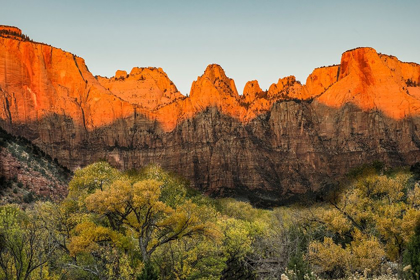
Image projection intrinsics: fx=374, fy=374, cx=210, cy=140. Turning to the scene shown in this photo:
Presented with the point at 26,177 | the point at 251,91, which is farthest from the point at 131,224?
the point at 251,91

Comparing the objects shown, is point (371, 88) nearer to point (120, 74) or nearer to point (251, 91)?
point (251, 91)

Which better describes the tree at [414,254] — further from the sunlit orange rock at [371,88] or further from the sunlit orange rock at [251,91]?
the sunlit orange rock at [251,91]

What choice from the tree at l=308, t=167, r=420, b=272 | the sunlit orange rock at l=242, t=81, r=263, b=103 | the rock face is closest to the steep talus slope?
the tree at l=308, t=167, r=420, b=272

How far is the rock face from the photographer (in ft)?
432

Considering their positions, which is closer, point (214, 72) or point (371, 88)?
point (371, 88)

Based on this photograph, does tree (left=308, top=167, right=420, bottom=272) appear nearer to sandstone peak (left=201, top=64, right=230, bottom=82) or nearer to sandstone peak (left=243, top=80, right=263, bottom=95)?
sandstone peak (left=201, top=64, right=230, bottom=82)

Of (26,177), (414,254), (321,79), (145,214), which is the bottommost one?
(26,177)

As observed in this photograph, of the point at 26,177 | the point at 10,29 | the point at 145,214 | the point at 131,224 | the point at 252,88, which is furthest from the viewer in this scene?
the point at 252,88

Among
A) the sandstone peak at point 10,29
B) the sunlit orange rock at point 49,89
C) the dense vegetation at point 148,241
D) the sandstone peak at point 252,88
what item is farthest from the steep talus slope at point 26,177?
the sandstone peak at point 252,88

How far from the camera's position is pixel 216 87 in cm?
16338

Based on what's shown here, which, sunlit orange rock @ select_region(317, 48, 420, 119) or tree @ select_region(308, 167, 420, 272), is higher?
sunlit orange rock @ select_region(317, 48, 420, 119)

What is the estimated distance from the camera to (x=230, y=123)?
156 meters

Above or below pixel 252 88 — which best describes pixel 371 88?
below

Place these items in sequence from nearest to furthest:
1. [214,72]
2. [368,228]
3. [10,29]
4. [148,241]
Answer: [148,241]
[368,228]
[10,29]
[214,72]
